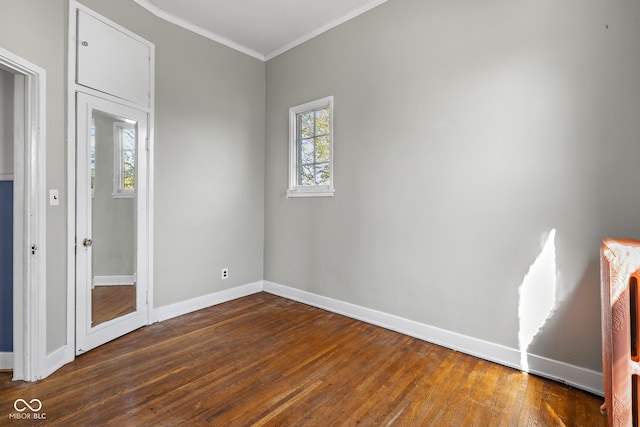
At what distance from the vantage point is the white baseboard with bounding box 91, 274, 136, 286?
105 inches

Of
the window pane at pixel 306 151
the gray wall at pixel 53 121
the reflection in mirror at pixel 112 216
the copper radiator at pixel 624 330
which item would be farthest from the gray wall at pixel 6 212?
the copper radiator at pixel 624 330

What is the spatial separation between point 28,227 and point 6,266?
418mm

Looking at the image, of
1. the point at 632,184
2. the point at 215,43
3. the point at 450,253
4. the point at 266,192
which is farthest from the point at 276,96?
the point at 632,184

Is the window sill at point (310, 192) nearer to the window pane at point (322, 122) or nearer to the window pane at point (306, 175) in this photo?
the window pane at point (306, 175)

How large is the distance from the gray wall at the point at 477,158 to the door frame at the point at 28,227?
2.46 metres

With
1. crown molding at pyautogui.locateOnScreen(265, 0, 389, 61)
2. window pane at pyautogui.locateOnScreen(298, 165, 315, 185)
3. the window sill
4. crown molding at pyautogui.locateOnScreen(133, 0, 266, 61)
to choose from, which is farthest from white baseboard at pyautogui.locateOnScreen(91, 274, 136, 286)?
crown molding at pyautogui.locateOnScreen(265, 0, 389, 61)

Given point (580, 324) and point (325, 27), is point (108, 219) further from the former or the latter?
point (580, 324)

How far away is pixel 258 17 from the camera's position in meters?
3.33

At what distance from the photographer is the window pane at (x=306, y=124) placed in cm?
378

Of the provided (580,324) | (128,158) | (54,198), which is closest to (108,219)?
(54,198)

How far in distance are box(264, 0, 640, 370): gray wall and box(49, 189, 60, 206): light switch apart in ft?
7.73

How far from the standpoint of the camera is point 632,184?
189 centimetres

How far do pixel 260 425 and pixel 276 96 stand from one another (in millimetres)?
3671

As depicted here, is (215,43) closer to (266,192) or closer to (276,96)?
(276,96)
